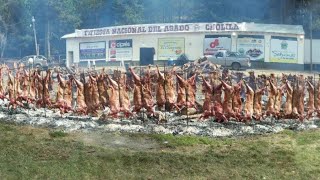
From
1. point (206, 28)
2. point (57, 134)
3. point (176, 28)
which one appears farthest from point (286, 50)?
point (57, 134)

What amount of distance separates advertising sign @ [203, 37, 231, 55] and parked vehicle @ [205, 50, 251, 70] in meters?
3.24

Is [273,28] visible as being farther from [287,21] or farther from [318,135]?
[318,135]

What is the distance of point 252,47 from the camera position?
3819 centimetres

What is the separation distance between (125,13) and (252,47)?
13.1 m

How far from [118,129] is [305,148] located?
16.7 ft

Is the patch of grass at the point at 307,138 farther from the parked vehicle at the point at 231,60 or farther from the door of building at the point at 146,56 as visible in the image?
the door of building at the point at 146,56

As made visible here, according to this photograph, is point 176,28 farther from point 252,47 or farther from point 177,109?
point 177,109

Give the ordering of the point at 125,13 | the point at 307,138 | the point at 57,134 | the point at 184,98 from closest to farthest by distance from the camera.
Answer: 1. the point at 307,138
2. the point at 57,134
3. the point at 184,98
4. the point at 125,13

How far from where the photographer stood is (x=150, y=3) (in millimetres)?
47719

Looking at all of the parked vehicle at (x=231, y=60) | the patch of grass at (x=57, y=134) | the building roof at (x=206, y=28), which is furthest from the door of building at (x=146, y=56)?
the patch of grass at (x=57, y=134)

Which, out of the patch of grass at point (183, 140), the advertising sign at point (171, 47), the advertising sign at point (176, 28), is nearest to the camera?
the patch of grass at point (183, 140)

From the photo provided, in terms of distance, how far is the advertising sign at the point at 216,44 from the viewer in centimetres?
3856

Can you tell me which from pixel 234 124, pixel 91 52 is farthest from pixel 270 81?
pixel 91 52

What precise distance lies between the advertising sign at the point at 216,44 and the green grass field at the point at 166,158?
88.2ft
